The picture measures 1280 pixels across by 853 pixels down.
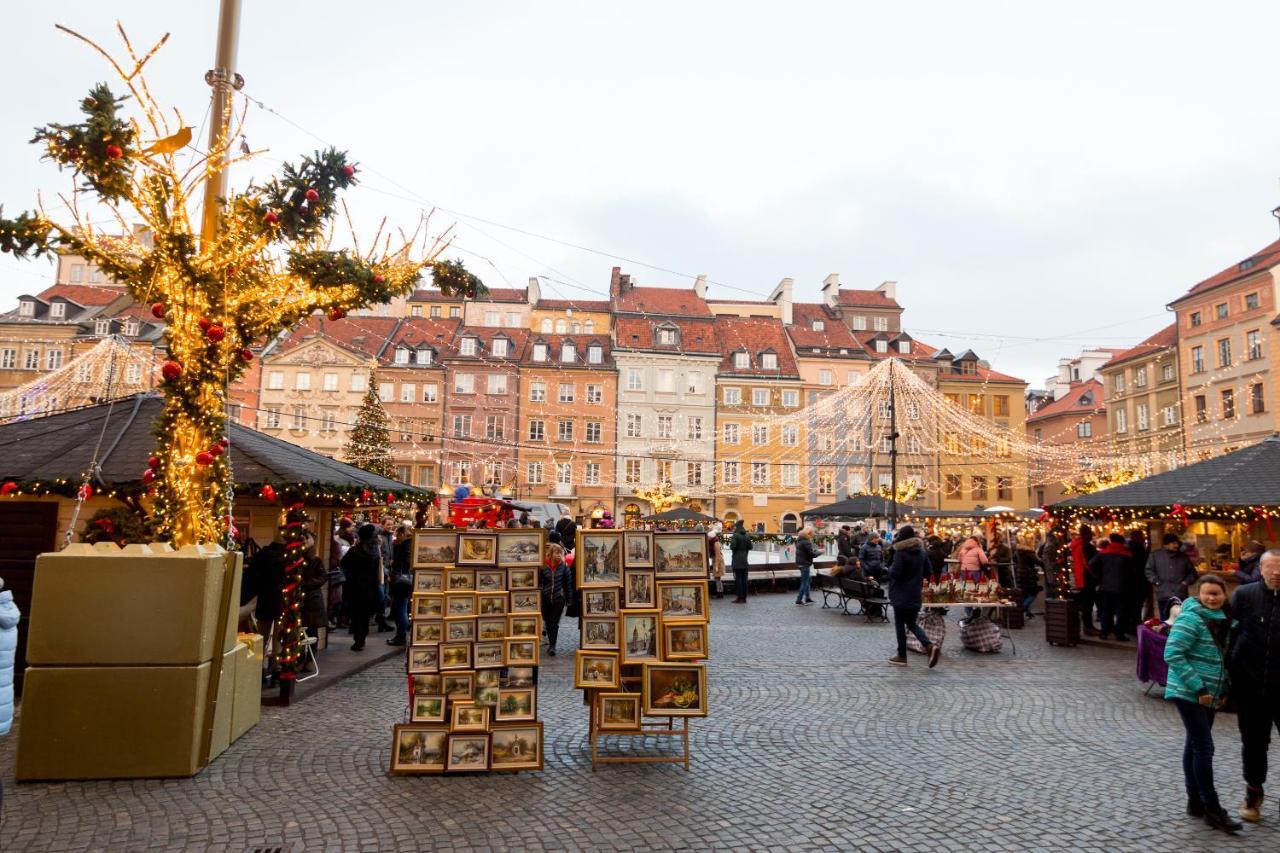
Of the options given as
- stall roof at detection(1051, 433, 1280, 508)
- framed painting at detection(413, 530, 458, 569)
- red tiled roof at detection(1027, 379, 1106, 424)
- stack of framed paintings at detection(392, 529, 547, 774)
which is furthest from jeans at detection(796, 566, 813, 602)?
red tiled roof at detection(1027, 379, 1106, 424)

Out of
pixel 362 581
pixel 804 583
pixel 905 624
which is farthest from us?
pixel 804 583

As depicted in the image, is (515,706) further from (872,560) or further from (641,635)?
(872,560)

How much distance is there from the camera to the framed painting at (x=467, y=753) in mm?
6223

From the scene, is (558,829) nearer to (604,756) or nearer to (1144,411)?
(604,756)

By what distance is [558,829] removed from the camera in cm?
515

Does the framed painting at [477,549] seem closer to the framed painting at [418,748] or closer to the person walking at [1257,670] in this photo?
the framed painting at [418,748]

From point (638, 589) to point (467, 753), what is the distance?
5.60 feet

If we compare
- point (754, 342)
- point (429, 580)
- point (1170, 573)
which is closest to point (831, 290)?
point (754, 342)

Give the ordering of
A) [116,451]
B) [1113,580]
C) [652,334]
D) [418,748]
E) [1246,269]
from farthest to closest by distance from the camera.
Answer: [652,334] → [1246,269] → [1113,580] → [116,451] → [418,748]

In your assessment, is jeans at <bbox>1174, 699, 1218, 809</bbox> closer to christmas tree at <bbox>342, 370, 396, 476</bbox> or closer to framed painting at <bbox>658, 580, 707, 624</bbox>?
framed painting at <bbox>658, 580, 707, 624</bbox>

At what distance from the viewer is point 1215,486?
1241 centimetres

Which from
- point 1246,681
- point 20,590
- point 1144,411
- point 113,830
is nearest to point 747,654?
point 1246,681

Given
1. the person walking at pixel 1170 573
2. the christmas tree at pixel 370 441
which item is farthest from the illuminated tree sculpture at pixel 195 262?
the christmas tree at pixel 370 441

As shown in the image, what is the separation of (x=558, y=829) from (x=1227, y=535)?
46.0 ft
